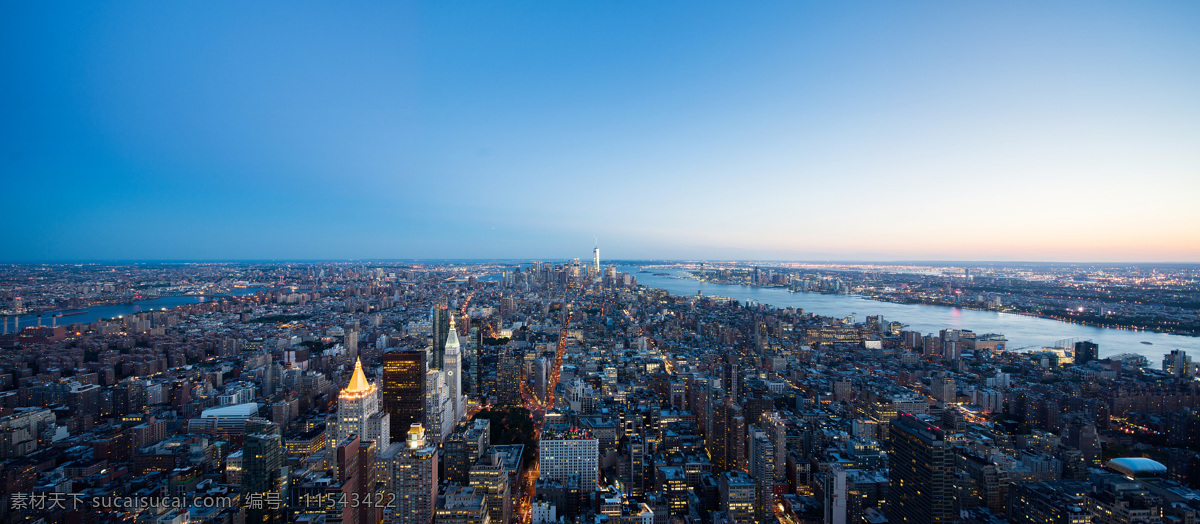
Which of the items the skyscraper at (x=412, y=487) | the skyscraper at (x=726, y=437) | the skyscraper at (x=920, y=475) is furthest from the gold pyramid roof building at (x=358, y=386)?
the skyscraper at (x=920, y=475)

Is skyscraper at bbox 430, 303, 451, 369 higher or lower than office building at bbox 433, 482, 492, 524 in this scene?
higher

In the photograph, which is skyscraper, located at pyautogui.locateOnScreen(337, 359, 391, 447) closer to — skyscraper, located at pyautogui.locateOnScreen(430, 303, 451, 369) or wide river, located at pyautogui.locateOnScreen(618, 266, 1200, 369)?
skyscraper, located at pyautogui.locateOnScreen(430, 303, 451, 369)

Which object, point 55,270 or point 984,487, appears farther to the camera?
point 55,270

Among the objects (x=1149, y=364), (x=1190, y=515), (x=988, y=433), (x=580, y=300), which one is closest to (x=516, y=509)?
(x=1190, y=515)

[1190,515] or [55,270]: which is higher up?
[55,270]

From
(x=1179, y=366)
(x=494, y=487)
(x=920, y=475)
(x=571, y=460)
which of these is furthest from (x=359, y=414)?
(x=1179, y=366)

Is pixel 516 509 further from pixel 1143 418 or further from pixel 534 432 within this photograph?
pixel 1143 418

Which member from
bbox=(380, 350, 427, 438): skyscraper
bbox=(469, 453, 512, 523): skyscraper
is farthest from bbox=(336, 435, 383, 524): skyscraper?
bbox=(380, 350, 427, 438): skyscraper
